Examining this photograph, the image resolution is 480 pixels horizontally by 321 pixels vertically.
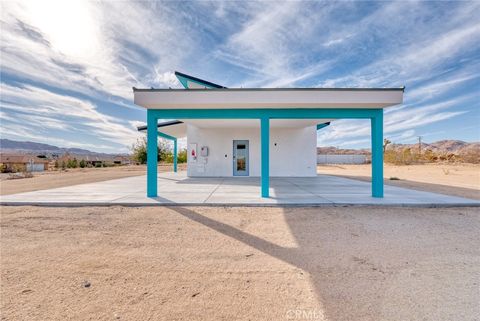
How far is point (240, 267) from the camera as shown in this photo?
3.11 meters

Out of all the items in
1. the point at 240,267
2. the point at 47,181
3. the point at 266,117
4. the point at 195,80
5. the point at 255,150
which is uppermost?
the point at 195,80

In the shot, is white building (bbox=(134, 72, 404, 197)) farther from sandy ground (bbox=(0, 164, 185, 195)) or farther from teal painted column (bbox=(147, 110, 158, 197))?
sandy ground (bbox=(0, 164, 185, 195))

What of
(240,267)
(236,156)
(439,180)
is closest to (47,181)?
(236,156)

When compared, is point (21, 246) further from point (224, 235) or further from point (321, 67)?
point (321, 67)

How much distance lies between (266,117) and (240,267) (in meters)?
5.79

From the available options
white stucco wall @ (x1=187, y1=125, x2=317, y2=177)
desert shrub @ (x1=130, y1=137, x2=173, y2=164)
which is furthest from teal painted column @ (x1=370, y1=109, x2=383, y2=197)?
desert shrub @ (x1=130, y1=137, x2=173, y2=164)

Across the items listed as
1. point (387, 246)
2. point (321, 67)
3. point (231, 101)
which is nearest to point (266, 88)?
point (231, 101)

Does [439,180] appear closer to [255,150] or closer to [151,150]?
[255,150]

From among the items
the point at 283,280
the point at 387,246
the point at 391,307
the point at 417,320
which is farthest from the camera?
the point at 387,246

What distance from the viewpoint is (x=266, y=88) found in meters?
7.28

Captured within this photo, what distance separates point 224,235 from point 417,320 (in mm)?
3075

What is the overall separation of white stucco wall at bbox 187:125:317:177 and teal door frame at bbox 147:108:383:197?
22.5ft

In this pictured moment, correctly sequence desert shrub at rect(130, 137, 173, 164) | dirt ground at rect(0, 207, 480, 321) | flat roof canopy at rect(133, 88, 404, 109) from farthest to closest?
desert shrub at rect(130, 137, 173, 164) < flat roof canopy at rect(133, 88, 404, 109) < dirt ground at rect(0, 207, 480, 321)

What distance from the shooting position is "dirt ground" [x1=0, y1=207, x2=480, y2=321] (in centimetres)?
223
